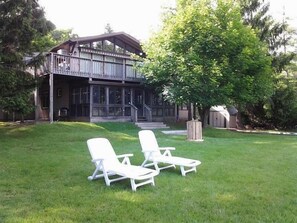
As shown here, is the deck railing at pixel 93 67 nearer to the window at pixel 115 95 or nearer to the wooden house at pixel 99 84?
the wooden house at pixel 99 84

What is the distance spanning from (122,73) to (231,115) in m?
10.5

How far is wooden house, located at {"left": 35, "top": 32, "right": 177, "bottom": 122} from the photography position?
67.1 ft

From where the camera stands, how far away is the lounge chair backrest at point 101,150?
6.54 metres

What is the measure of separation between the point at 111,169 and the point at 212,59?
1363cm

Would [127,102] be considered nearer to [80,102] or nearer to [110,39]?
[80,102]

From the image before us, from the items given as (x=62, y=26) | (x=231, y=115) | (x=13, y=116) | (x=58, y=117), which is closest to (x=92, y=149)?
(x=58, y=117)

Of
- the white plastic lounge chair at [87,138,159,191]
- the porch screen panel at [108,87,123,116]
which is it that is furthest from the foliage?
the white plastic lounge chair at [87,138,159,191]

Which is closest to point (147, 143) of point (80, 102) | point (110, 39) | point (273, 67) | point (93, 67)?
point (93, 67)

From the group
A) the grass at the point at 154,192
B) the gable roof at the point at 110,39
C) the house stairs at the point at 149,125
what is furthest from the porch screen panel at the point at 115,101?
the grass at the point at 154,192

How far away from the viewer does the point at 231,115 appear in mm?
27172

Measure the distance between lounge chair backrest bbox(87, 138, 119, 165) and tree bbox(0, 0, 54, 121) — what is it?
840cm

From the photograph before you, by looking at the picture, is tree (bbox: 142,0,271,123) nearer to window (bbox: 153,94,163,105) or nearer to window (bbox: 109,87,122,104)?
window (bbox: 109,87,122,104)

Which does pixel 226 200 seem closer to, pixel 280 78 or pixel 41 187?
pixel 41 187

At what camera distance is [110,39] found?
78.2ft
